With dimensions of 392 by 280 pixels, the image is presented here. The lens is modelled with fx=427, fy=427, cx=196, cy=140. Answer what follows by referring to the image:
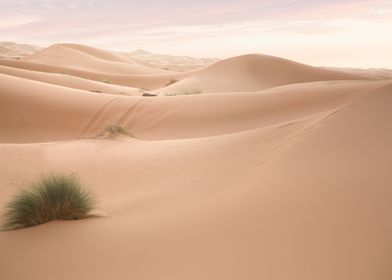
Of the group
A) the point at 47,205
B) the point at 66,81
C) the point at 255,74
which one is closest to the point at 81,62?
the point at 255,74

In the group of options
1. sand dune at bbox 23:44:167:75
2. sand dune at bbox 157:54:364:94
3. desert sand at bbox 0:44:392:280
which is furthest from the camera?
sand dune at bbox 23:44:167:75

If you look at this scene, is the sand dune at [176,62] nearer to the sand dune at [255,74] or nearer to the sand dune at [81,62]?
the sand dune at [81,62]

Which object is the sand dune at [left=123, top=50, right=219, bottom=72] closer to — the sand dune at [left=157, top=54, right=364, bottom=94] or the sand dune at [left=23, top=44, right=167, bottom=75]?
the sand dune at [left=23, top=44, right=167, bottom=75]

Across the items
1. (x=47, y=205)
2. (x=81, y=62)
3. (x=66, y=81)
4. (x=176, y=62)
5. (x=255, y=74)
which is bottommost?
(x=47, y=205)

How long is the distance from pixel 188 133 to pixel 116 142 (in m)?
3.34

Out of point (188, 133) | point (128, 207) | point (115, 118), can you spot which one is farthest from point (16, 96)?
point (128, 207)

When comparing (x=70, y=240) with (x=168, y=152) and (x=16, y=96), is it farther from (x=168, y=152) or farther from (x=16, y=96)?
(x=16, y=96)

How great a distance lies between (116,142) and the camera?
9.72 meters

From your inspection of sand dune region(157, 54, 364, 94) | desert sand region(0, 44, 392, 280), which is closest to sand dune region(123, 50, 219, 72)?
sand dune region(157, 54, 364, 94)

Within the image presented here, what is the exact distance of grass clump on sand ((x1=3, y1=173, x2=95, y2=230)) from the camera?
4.15 meters

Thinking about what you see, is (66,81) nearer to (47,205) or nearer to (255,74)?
(255,74)

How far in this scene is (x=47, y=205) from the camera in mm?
4254

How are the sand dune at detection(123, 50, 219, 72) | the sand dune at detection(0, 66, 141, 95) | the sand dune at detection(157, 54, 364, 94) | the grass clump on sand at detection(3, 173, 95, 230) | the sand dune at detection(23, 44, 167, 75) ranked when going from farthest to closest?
the sand dune at detection(123, 50, 219, 72), the sand dune at detection(23, 44, 167, 75), the sand dune at detection(157, 54, 364, 94), the sand dune at detection(0, 66, 141, 95), the grass clump on sand at detection(3, 173, 95, 230)

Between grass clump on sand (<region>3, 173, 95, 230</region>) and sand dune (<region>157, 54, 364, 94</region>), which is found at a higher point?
sand dune (<region>157, 54, 364, 94</region>)
